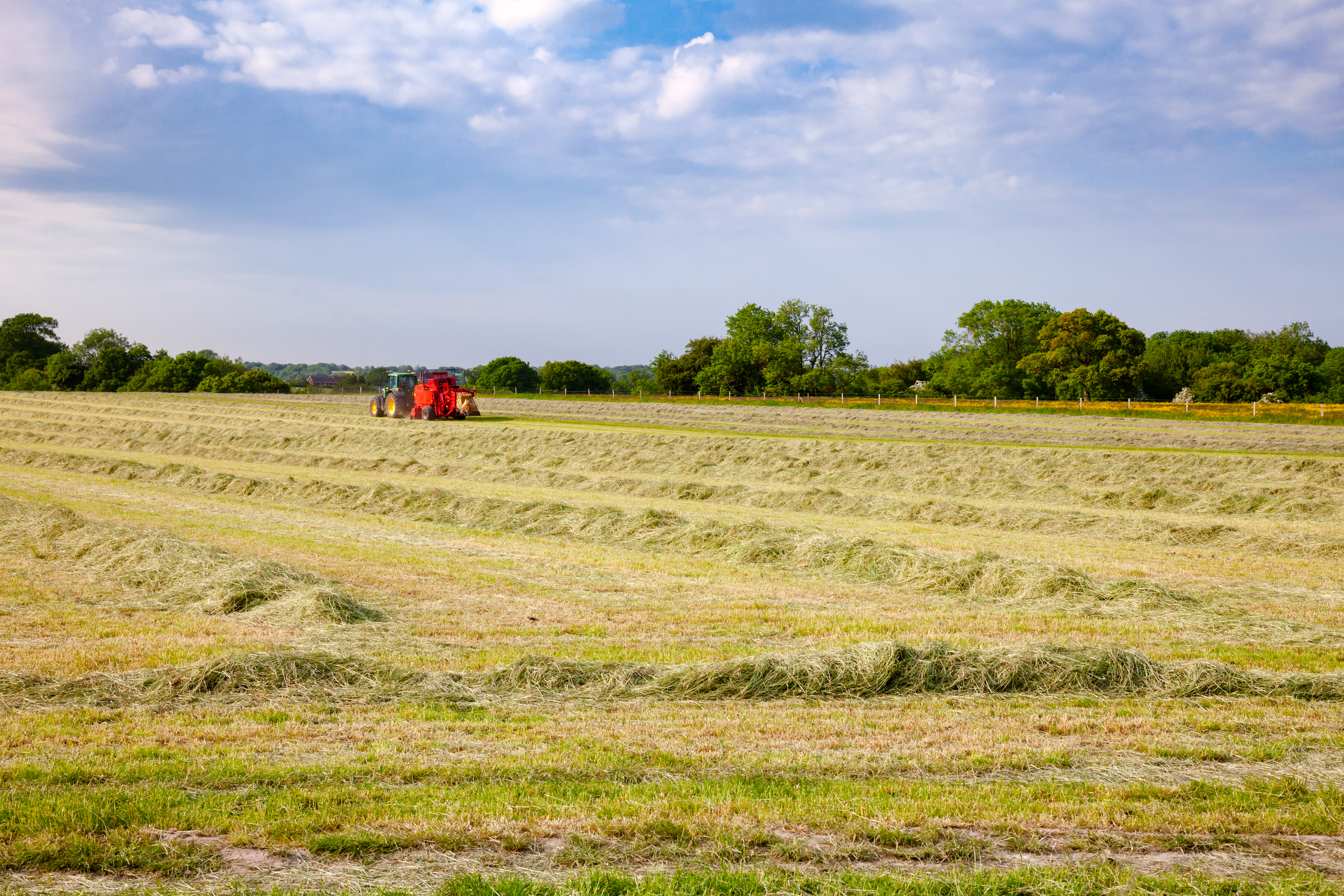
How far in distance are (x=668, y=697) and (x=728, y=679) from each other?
589 mm

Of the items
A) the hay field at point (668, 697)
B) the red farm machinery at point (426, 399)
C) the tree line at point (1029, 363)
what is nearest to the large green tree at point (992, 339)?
the tree line at point (1029, 363)

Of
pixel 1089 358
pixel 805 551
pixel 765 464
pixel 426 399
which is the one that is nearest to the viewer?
pixel 805 551

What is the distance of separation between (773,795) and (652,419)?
4326 centimetres

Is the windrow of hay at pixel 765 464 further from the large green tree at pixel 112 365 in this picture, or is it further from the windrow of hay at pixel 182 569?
the large green tree at pixel 112 365

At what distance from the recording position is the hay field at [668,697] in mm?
4703

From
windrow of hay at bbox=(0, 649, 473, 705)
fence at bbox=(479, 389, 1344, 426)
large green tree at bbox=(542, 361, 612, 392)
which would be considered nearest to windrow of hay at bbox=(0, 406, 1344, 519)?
windrow of hay at bbox=(0, 649, 473, 705)

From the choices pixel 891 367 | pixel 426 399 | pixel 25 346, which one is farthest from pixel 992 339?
pixel 25 346

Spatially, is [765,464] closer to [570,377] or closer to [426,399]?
[426,399]

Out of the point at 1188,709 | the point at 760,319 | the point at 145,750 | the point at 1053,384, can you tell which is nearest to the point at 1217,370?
the point at 1053,384

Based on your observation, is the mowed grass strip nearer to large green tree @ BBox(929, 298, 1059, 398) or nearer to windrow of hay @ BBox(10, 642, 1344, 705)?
windrow of hay @ BBox(10, 642, 1344, 705)

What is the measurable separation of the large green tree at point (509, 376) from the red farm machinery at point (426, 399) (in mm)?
53015

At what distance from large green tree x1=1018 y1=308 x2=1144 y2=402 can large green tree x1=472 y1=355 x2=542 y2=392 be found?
→ 51.4 meters

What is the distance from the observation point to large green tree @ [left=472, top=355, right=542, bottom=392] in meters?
103

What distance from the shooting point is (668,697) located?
7.73m
